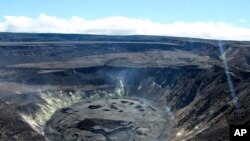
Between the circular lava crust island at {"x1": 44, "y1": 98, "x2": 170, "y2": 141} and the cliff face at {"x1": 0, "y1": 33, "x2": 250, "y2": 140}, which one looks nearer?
the cliff face at {"x1": 0, "y1": 33, "x2": 250, "y2": 140}

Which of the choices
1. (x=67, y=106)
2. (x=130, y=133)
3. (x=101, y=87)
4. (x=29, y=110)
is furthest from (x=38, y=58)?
(x=130, y=133)

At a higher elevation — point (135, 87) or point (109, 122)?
point (135, 87)

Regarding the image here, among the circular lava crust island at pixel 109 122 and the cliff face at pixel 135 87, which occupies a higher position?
the cliff face at pixel 135 87

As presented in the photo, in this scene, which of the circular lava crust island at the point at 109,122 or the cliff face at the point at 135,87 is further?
the circular lava crust island at the point at 109,122

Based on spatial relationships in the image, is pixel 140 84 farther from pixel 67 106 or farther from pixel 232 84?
pixel 232 84

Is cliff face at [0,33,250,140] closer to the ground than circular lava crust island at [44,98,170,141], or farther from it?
farther from it
